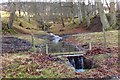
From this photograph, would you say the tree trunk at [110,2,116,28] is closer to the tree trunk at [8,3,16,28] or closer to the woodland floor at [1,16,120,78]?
the woodland floor at [1,16,120,78]

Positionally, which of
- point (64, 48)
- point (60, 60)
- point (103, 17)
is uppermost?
point (103, 17)

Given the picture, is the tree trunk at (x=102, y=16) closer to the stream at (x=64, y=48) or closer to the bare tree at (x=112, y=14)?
the bare tree at (x=112, y=14)

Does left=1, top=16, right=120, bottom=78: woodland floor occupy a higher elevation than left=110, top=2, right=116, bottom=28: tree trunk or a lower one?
lower

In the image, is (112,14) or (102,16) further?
(102,16)

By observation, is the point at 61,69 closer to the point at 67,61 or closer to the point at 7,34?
the point at 67,61

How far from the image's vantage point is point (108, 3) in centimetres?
408

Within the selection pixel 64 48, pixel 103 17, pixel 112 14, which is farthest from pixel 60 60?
pixel 112 14

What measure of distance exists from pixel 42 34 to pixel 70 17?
480mm

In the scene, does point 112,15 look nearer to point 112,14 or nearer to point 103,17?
point 112,14

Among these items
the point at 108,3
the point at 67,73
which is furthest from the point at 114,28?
the point at 67,73

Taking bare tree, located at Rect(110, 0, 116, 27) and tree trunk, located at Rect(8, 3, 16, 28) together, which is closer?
tree trunk, located at Rect(8, 3, 16, 28)

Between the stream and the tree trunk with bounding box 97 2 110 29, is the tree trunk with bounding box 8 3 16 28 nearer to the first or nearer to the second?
the stream

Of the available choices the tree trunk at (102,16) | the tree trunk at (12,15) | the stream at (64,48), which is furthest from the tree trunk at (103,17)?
the tree trunk at (12,15)

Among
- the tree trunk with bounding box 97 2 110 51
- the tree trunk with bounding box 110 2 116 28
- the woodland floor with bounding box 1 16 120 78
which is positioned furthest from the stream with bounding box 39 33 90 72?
the tree trunk with bounding box 110 2 116 28
